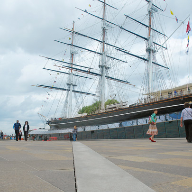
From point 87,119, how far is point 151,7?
24271mm

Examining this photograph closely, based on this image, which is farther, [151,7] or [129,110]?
[151,7]

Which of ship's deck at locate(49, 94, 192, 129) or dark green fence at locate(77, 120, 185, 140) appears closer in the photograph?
dark green fence at locate(77, 120, 185, 140)

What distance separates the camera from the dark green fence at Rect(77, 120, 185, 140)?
39.9 feet

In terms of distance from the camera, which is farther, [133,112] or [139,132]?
[133,112]

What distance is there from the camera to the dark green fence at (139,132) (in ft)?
39.9

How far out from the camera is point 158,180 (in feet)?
5.71

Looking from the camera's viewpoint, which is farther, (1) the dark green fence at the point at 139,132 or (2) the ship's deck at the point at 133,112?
(2) the ship's deck at the point at 133,112

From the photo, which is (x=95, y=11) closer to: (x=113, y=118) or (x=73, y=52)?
(x=73, y=52)

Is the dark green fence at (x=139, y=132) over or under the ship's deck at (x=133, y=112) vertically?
under

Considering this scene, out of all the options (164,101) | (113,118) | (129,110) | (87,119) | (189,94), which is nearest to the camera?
(189,94)

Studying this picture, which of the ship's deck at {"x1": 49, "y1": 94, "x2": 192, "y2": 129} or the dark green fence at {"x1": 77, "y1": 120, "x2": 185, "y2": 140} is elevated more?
the ship's deck at {"x1": 49, "y1": 94, "x2": 192, "y2": 129}

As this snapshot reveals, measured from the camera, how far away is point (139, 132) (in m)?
14.7

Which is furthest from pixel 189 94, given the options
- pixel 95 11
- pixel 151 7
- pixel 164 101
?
pixel 95 11

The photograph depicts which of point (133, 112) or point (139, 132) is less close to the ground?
point (133, 112)
